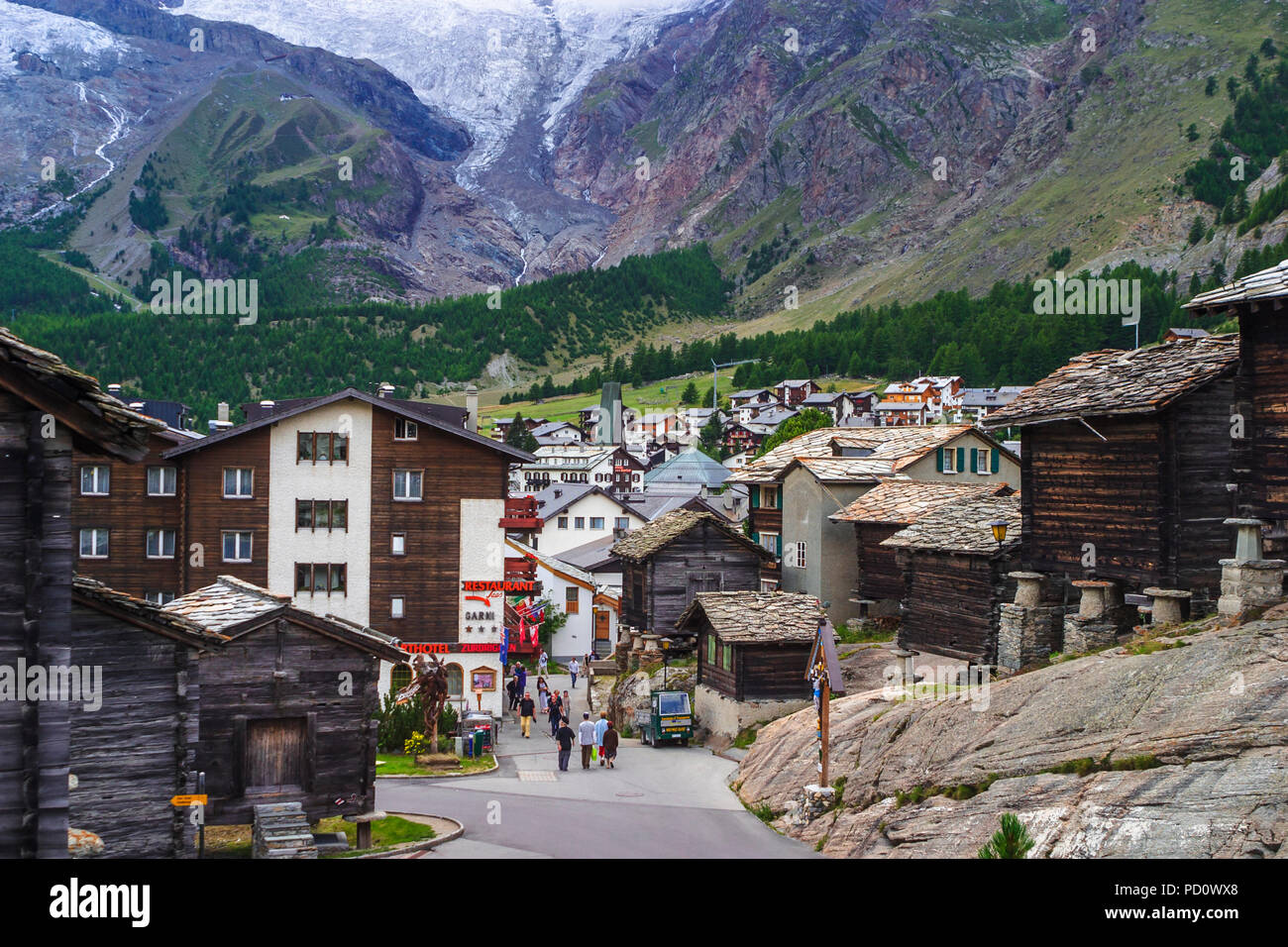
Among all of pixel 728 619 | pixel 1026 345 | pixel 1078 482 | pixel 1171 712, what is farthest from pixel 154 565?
pixel 1026 345

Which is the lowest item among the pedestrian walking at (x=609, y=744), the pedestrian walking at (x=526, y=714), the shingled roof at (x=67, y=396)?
the pedestrian walking at (x=526, y=714)

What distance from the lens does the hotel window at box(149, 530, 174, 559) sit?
50.9 m

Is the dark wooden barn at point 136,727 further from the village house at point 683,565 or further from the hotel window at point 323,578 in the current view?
the village house at point 683,565

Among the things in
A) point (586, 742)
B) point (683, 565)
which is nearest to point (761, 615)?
point (586, 742)

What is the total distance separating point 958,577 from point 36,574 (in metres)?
27.9

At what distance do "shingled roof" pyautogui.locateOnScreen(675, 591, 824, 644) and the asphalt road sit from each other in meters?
4.24

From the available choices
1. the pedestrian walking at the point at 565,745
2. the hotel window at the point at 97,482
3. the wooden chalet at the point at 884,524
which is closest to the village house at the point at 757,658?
the pedestrian walking at the point at 565,745

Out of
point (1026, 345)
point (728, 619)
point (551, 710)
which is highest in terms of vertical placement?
point (1026, 345)

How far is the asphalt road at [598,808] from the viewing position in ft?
79.2

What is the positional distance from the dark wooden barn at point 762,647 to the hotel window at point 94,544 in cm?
2543
